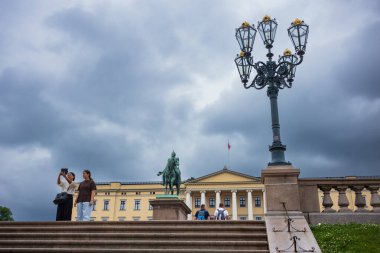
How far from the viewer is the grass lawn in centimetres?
917

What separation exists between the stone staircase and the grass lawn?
1.48 meters

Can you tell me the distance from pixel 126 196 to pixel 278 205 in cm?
7369

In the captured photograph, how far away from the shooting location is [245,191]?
80.3 meters

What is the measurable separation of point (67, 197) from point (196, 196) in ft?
230

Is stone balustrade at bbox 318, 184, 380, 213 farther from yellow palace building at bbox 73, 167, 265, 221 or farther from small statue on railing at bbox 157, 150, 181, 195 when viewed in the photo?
yellow palace building at bbox 73, 167, 265, 221

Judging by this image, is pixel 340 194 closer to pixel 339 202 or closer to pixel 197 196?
pixel 339 202

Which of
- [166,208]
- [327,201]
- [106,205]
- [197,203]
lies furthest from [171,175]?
[106,205]

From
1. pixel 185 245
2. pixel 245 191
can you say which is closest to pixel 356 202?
pixel 185 245

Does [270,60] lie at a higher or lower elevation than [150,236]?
higher

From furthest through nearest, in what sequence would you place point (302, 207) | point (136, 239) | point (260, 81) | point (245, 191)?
point (245, 191) < point (260, 81) < point (302, 207) < point (136, 239)

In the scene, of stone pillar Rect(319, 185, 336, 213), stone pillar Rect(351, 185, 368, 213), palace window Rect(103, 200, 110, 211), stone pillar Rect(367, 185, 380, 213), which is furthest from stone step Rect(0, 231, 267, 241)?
palace window Rect(103, 200, 110, 211)

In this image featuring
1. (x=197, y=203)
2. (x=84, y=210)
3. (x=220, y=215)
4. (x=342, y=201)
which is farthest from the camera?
(x=197, y=203)

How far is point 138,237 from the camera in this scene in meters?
10.3

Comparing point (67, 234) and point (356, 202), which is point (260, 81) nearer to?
point (356, 202)
